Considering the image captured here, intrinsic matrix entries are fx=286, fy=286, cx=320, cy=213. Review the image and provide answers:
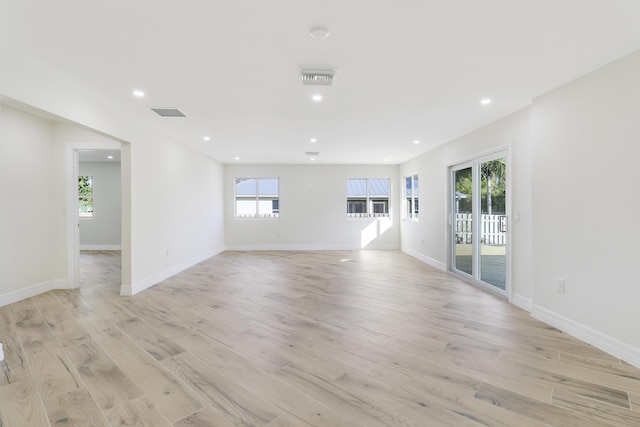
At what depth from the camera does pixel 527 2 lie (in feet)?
5.93

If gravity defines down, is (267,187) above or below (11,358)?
above

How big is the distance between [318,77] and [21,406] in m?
3.28

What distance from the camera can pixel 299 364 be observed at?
2.27m

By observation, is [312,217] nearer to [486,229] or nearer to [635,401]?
[486,229]

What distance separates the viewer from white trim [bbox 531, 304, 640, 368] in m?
2.31

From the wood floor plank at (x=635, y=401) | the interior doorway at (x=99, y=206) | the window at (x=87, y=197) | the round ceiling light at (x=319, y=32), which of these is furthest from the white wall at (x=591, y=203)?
the window at (x=87, y=197)

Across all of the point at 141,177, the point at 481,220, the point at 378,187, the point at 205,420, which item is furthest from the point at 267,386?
the point at 378,187

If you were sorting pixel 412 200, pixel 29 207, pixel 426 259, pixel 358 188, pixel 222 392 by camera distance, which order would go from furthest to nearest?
pixel 358 188 < pixel 412 200 < pixel 426 259 < pixel 29 207 < pixel 222 392

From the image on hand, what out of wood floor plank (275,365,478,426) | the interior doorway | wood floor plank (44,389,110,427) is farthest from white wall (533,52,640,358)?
the interior doorway

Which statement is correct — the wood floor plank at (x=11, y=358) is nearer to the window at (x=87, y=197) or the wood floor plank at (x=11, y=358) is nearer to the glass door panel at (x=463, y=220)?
the glass door panel at (x=463, y=220)

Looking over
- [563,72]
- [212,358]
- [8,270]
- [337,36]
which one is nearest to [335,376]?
[212,358]

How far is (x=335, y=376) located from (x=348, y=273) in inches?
134

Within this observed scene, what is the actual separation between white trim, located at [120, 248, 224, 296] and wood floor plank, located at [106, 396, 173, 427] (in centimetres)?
273

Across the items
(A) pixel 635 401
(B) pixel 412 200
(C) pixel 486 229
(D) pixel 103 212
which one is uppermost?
(B) pixel 412 200
